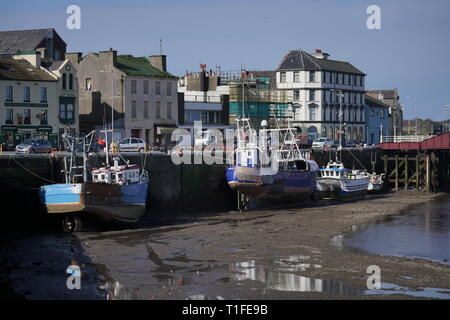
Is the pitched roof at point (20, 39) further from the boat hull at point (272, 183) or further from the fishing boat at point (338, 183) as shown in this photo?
the boat hull at point (272, 183)

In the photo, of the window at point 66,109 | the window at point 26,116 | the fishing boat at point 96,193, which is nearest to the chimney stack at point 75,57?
the window at point 66,109

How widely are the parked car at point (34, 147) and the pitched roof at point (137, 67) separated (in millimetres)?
19022

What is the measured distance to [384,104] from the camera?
113438mm

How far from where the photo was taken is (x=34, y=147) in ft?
162

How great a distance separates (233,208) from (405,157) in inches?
1013

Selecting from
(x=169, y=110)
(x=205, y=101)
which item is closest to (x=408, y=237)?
(x=169, y=110)

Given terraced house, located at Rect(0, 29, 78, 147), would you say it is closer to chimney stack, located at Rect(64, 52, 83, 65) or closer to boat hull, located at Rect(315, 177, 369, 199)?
chimney stack, located at Rect(64, 52, 83, 65)

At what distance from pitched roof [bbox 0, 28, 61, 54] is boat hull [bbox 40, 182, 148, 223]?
40.1 m

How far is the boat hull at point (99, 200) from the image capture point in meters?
37.9

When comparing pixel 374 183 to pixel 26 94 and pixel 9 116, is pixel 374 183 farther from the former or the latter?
pixel 9 116

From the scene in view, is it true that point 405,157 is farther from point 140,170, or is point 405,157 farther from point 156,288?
point 156,288

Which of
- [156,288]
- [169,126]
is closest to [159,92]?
[169,126]

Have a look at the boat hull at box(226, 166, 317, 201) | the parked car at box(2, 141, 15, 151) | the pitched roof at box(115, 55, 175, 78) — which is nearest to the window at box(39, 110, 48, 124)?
the parked car at box(2, 141, 15, 151)
